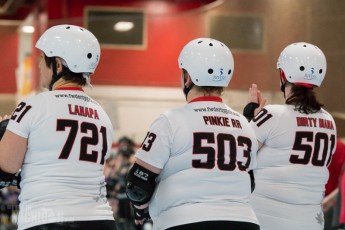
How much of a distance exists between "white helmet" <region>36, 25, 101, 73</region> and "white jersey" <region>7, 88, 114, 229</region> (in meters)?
0.20

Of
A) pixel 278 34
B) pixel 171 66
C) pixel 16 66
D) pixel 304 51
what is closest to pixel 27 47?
pixel 16 66

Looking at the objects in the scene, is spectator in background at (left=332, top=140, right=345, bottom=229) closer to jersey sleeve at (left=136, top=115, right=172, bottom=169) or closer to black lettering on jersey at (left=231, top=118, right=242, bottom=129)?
black lettering on jersey at (left=231, top=118, right=242, bottom=129)

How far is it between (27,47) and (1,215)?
20.4 feet

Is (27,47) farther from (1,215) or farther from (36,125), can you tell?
(36,125)

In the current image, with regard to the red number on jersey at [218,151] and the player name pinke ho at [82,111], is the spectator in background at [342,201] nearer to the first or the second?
the red number on jersey at [218,151]

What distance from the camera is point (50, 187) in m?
3.25

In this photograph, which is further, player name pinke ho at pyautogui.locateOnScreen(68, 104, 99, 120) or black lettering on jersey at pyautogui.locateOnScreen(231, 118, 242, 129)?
black lettering on jersey at pyautogui.locateOnScreen(231, 118, 242, 129)

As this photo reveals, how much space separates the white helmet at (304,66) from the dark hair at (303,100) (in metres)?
0.04

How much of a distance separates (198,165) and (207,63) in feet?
1.75

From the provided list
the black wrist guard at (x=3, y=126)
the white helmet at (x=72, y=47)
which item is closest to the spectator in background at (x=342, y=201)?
the white helmet at (x=72, y=47)

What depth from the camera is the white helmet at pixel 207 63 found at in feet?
12.1

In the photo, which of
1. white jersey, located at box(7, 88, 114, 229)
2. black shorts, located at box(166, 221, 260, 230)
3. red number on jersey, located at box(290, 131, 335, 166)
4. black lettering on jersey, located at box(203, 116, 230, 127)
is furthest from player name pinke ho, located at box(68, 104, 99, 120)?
red number on jersey, located at box(290, 131, 335, 166)

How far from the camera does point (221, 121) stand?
355cm

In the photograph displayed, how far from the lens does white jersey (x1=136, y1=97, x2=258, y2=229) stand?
3422 millimetres
